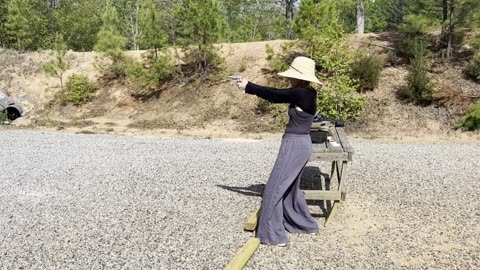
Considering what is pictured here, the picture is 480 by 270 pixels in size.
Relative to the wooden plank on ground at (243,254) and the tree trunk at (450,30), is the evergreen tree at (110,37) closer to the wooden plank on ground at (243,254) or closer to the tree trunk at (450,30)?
the tree trunk at (450,30)

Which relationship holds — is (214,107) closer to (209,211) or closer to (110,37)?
(110,37)

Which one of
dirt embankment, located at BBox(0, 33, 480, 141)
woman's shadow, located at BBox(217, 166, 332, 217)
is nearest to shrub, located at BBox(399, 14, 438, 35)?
dirt embankment, located at BBox(0, 33, 480, 141)

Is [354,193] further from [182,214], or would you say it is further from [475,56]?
[475,56]

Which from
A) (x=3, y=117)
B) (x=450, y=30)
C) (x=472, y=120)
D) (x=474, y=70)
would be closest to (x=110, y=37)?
(x=3, y=117)

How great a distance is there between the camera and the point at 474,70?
13938 mm

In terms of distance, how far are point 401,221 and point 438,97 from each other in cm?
920

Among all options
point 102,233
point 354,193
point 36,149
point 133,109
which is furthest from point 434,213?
point 133,109

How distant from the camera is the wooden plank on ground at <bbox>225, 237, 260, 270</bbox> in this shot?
3.86 m

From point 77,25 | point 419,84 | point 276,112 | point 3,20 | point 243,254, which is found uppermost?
point 3,20

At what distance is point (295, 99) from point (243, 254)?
152 cm

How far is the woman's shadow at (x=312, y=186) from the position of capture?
18.7 ft

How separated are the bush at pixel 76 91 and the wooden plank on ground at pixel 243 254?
15663mm

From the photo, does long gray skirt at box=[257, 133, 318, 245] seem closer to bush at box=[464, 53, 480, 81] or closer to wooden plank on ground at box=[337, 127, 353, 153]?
wooden plank on ground at box=[337, 127, 353, 153]

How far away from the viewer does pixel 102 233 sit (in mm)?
4793
